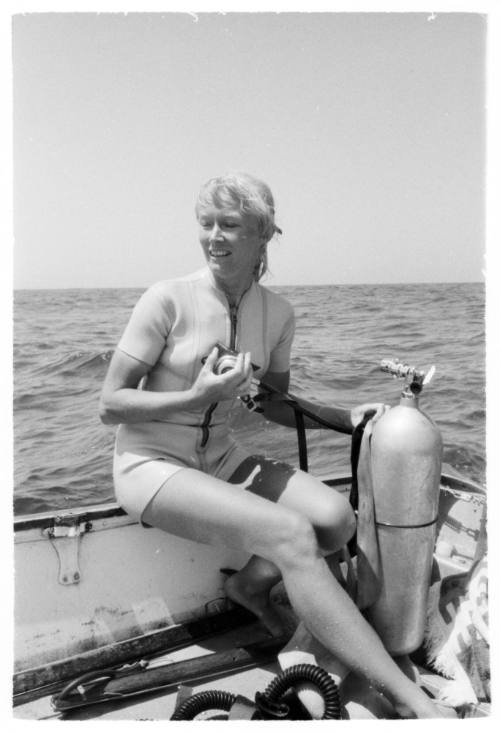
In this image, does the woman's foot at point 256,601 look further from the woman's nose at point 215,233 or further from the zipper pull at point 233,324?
the woman's nose at point 215,233

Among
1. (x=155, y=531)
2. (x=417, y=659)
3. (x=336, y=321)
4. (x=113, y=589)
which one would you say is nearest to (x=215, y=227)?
(x=155, y=531)

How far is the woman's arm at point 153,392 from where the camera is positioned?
2016 millimetres

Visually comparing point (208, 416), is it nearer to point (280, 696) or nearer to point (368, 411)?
point (368, 411)

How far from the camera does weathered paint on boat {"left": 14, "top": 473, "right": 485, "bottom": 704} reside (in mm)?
2242

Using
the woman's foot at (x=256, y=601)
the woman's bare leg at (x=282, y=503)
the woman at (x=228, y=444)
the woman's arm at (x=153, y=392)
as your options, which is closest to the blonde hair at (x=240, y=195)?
the woman at (x=228, y=444)

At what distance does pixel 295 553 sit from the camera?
6.35 feet

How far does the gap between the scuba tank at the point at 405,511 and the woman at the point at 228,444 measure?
142mm

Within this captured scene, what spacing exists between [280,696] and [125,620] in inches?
30.8

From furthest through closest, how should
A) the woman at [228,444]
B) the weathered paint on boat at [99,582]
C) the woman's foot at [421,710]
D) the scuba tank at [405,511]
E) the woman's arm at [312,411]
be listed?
the woman's arm at [312,411] → the weathered paint on boat at [99,582] → the scuba tank at [405,511] → the woman at [228,444] → the woman's foot at [421,710]

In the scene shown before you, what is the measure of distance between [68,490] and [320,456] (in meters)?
2.61

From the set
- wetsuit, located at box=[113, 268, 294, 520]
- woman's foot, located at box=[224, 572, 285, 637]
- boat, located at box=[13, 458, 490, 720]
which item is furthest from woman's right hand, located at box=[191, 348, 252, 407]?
woman's foot, located at box=[224, 572, 285, 637]

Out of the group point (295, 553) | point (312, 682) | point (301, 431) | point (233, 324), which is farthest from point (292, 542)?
point (233, 324)

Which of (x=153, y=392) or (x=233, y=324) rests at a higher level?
(x=233, y=324)
